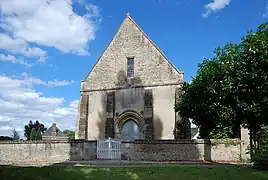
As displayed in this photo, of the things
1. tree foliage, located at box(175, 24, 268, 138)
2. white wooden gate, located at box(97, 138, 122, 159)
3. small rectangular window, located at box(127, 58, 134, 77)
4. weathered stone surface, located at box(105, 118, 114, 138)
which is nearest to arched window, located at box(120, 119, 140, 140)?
weathered stone surface, located at box(105, 118, 114, 138)

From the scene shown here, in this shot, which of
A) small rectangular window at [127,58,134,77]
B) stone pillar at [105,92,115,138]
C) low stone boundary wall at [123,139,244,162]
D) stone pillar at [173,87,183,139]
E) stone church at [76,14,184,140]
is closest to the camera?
low stone boundary wall at [123,139,244,162]

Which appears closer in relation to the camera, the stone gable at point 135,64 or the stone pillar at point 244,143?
the stone pillar at point 244,143

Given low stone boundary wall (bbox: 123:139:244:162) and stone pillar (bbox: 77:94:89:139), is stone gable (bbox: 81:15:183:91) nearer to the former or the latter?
stone pillar (bbox: 77:94:89:139)

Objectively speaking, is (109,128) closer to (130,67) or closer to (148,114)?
(148,114)

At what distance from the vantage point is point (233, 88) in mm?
18906

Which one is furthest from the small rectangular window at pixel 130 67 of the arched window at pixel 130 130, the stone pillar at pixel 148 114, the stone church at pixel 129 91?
the arched window at pixel 130 130

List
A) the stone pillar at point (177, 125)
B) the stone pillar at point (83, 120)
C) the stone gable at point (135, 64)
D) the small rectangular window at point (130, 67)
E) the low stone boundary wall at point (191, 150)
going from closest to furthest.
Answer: the low stone boundary wall at point (191, 150) → the stone pillar at point (177, 125) → the stone gable at point (135, 64) → the stone pillar at point (83, 120) → the small rectangular window at point (130, 67)

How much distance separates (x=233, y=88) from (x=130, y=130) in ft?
37.6

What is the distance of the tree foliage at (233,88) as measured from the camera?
60.0 ft

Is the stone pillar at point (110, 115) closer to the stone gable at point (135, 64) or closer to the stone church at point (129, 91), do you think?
the stone church at point (129, 91)

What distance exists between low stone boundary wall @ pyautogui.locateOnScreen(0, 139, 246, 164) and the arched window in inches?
309

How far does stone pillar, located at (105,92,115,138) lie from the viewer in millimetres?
27641

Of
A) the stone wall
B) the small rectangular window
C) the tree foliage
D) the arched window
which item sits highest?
the small rectangular window

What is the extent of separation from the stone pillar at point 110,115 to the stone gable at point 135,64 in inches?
42.1
